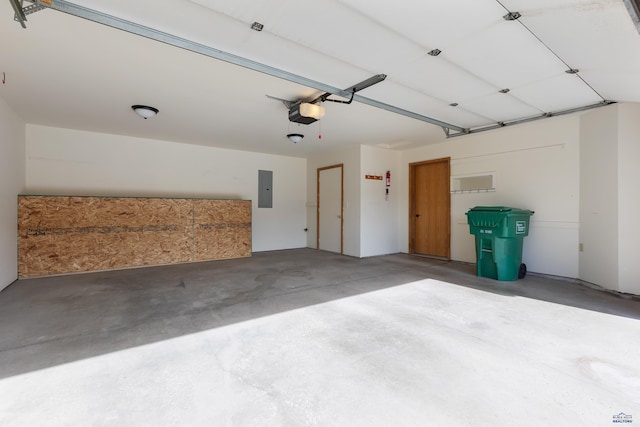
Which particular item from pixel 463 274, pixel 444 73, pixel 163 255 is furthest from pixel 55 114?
pixel 463 274

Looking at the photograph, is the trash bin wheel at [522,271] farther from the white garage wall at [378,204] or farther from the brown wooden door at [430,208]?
the white garage wall at [378,204]

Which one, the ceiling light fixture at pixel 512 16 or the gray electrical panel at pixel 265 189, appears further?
the gray electrical panel at pixel 265 189

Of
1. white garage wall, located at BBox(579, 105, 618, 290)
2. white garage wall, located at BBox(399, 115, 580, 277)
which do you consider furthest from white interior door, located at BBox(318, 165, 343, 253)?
white garage wall, located at BBox(579, 105, 618, 290)

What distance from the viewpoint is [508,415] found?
1.68m

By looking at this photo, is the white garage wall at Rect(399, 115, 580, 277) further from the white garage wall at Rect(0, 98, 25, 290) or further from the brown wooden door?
the white garage wall at Rect(0, 98, 25, 290)

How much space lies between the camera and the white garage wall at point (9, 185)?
4.23 metres

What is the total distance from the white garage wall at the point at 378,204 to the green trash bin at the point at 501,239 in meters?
2.67

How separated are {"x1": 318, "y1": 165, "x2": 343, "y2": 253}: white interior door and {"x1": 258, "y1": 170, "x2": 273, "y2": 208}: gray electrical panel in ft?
4.65

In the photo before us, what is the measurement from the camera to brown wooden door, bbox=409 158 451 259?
22.3ft

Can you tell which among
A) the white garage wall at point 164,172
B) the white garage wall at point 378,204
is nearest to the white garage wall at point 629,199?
the white garage wall at point 378,204

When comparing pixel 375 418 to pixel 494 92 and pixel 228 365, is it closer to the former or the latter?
pixel 228 365

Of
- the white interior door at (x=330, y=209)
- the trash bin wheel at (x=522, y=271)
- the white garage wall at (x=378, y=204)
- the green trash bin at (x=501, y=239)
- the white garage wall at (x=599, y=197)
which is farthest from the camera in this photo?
the white interior door at (x=330, y=209)
